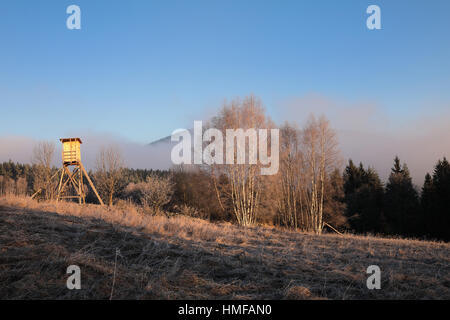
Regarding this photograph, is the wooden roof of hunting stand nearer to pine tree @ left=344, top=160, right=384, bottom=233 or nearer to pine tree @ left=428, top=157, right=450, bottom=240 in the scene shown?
pine tree @ left=344, top=160, right=384, bottom=233

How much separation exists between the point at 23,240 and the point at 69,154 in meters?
15.6

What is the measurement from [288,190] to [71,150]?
59.0 feet

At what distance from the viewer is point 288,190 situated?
82.0 feet

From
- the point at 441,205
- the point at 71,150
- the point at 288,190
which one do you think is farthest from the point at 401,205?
the point at 71,150

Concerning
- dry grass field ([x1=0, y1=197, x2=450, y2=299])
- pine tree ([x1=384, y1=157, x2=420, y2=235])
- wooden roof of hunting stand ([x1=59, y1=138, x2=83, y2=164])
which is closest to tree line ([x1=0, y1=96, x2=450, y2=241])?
pine tree ([x1=384, y1=157, x2=420, y2=235])

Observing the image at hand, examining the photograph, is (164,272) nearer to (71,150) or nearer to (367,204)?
(71,150)

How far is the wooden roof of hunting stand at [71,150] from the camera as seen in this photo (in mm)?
19016

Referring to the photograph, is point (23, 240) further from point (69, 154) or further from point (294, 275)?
point (69, 154)

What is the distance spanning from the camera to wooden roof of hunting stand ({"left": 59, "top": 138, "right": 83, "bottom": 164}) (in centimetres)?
1902

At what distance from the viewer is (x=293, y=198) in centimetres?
2544

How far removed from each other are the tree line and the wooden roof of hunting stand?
11.9 feet

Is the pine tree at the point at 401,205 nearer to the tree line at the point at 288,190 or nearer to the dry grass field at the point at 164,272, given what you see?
the tree line at the point at 288,190

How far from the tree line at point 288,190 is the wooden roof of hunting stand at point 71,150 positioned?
11.9 ft
